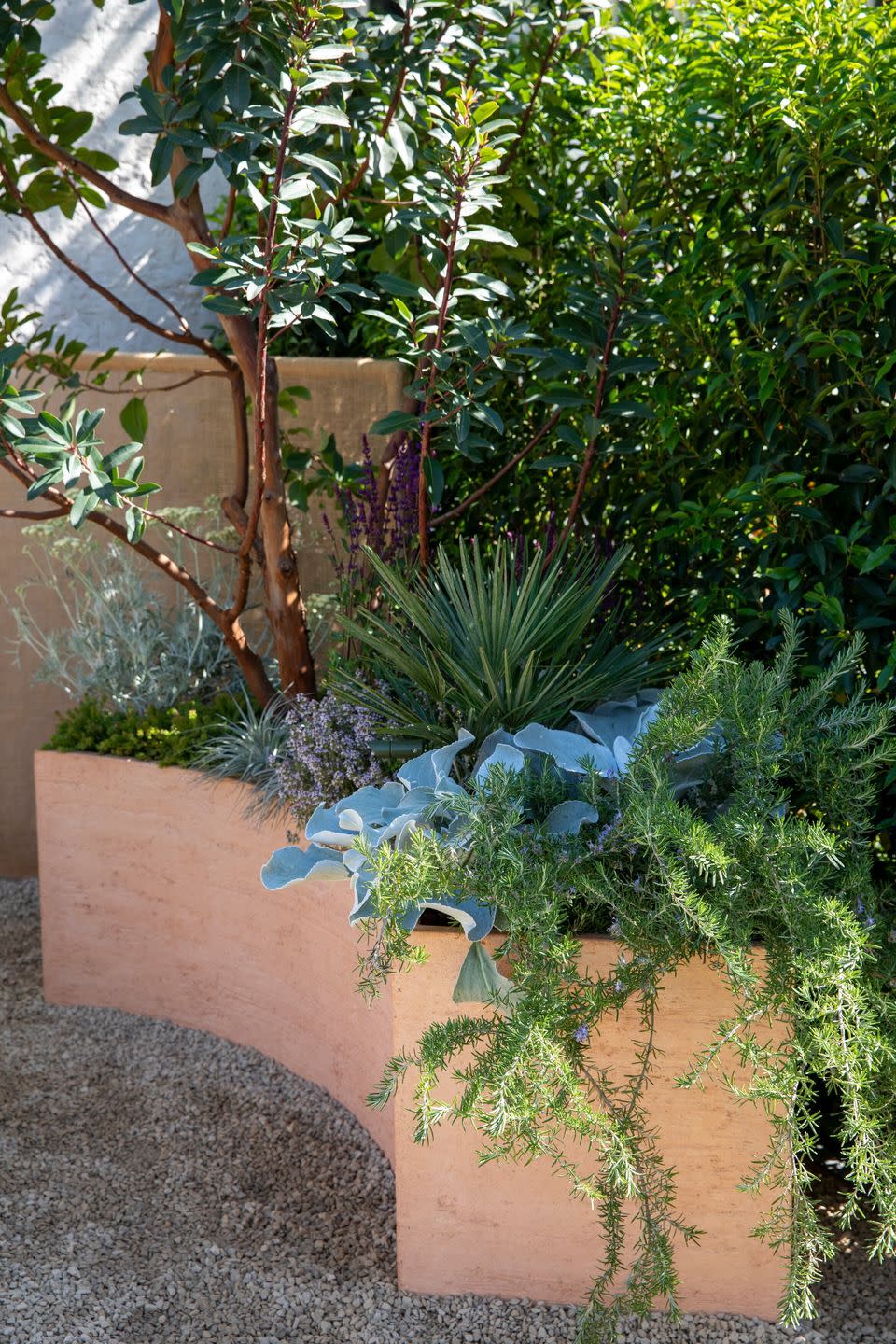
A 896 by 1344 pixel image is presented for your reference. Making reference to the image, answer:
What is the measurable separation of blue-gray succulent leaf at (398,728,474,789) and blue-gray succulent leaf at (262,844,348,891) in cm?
18

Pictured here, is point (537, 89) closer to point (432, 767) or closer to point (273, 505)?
point (273, 505)

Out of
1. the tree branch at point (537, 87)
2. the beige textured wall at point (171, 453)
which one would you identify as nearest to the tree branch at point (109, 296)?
the beige textured wall at point (171, 453)

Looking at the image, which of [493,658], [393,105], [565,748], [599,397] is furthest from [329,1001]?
[393,105]

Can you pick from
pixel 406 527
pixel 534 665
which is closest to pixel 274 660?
pixel 406 527

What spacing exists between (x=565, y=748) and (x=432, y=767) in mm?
246

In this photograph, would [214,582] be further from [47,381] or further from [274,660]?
[47,381]

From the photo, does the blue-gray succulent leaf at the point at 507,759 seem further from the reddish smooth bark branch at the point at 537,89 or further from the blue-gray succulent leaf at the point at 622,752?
the reddish smooth bark branch at the point at 537,89

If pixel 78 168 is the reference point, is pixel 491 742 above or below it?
below

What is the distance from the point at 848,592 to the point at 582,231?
1.15 meters

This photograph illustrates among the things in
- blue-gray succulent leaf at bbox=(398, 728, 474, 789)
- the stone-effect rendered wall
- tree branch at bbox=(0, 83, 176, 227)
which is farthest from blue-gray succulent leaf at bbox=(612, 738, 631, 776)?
the stone-effect rendered wall

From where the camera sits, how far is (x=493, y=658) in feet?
7.86

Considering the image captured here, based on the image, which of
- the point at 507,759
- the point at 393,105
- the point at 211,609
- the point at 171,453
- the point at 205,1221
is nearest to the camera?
the point at 507,759

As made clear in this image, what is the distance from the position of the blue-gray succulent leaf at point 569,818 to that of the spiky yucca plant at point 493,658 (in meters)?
0.38

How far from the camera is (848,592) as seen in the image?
7.85ft
